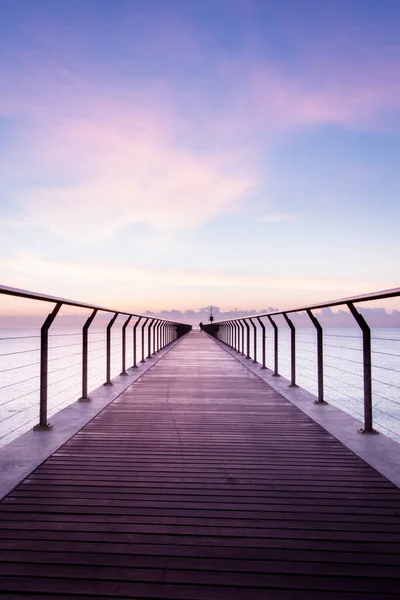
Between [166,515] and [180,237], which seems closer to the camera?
[166,515]

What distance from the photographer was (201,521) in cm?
182

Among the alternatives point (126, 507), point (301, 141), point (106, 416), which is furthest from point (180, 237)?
point (126, 507)

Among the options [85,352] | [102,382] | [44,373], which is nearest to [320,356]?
[85,352]

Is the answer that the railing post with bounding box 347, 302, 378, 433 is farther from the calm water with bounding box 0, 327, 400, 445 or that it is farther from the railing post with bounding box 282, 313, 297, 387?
the railing post with bounding box 282, 313, 297, 387

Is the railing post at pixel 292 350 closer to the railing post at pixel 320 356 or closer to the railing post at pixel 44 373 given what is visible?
the railing post at pixel 320 356

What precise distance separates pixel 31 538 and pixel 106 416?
93.5 inches

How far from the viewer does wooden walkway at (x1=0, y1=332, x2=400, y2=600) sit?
1390 millimetres

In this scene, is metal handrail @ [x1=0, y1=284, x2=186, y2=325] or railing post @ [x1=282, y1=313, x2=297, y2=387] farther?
railing post @ [x1=282, y1=313, x2=297, y2=387]

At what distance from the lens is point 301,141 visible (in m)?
15.9

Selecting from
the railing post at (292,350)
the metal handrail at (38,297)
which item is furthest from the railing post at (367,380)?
the metal handrail at (38,297)

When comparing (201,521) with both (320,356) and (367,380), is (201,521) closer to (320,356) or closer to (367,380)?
(367,380)

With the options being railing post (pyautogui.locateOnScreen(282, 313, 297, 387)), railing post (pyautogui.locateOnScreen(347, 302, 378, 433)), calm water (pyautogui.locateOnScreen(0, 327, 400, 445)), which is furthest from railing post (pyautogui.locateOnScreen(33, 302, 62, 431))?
railing post (pyautogui.locateOnScreen(282, 313, 297, 387))

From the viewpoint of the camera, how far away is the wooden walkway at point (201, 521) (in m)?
1.39

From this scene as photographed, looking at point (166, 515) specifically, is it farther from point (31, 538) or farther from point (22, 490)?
point (22, 490)
